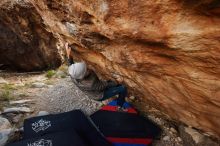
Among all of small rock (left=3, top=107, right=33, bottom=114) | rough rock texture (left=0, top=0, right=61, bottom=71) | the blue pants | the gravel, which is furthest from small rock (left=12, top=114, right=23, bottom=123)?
rough rock texture (left=0, top=0, right=61, bottom=71)

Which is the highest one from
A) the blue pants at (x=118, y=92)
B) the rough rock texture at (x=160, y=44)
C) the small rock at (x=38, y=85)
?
the rough rock texture at (x=160, y=44)

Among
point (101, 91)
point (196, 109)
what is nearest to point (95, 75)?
point (101, 91)

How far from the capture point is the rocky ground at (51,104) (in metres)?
3.76

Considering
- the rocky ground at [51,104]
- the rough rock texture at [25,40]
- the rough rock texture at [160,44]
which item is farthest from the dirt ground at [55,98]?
the rough rock texture at [25,40]

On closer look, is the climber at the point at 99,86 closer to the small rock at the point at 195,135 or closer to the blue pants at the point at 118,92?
the blue pants at the point at 118,92

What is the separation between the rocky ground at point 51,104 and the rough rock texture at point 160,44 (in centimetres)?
26

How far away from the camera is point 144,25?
259 centimetres

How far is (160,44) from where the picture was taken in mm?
2666

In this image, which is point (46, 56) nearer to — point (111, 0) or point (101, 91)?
point (101, 91)

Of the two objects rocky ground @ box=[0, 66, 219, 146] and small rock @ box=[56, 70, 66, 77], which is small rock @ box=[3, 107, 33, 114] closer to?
rocky ground @ box=[0, 66, 219, 146]

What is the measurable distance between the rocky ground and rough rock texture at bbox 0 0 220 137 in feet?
0.86

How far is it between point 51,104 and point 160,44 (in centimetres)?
275

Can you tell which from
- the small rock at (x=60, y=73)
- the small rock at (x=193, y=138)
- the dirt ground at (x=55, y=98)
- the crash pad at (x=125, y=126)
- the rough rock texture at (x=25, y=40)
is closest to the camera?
the small rock at (x=193, y=138)

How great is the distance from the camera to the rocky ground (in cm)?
376
